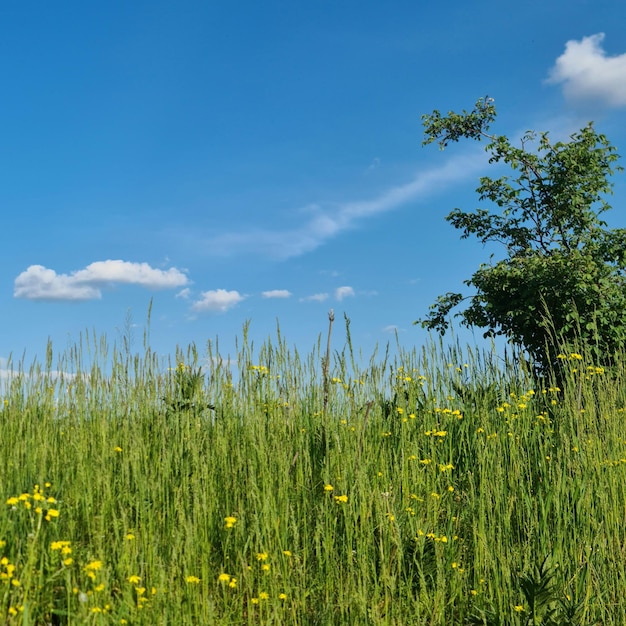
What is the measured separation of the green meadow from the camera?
2.70 meters

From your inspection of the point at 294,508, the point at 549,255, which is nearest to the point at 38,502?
the point at 294,508

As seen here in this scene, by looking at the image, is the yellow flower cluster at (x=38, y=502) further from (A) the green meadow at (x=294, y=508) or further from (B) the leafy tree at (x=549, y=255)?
(B) the leafy tree at (x=549, y=255)

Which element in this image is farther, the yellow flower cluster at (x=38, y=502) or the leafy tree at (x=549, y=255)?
the leafy tree at (x=549, y=255)

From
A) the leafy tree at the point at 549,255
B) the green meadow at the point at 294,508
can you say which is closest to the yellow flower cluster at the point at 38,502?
the green meadow at the point at 294,508

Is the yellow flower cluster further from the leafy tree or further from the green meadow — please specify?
the leafy tree

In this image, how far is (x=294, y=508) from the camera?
3504mm

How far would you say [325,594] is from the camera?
2984 mm

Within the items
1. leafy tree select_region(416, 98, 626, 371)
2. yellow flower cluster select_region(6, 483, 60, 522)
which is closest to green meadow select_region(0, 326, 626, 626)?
yellow flower cluster select_region(6, 483, 60, 522)

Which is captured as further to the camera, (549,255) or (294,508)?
(549,255)

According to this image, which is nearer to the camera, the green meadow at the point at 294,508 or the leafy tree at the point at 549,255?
the green meadow at the point at 294,508

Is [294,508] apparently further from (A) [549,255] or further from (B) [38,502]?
(A) [549,255]

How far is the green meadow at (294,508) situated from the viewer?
270 cm

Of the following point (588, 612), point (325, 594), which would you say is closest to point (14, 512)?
point (325, 594)

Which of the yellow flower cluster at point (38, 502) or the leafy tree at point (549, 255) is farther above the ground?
the leafy tree at point (549, 255)
